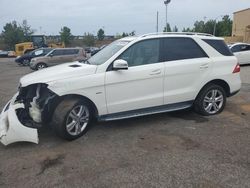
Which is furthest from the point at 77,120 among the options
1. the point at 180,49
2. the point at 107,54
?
the point at 180,49

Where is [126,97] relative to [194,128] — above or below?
above

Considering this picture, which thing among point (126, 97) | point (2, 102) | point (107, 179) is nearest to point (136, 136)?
point (126, 97)

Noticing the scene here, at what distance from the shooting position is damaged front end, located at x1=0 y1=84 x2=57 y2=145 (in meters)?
4.86

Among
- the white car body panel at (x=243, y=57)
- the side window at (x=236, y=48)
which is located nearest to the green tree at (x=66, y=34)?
the side window at (x=236, y=48)

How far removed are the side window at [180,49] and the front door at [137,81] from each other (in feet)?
0.63

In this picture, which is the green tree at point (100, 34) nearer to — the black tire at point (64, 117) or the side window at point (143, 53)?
the side window at point (143, 53)

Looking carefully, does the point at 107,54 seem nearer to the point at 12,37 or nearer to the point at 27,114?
the point at 27,114

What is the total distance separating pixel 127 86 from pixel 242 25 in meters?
53.1

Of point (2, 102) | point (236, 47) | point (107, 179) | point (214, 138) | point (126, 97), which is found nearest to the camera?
point (107, 179)

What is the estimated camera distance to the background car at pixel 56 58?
67.4ft

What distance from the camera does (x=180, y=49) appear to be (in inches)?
240

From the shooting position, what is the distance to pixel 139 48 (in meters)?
5.70

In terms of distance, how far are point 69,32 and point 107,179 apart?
74.7 meters

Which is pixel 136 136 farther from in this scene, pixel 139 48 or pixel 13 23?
pixel 13 23
